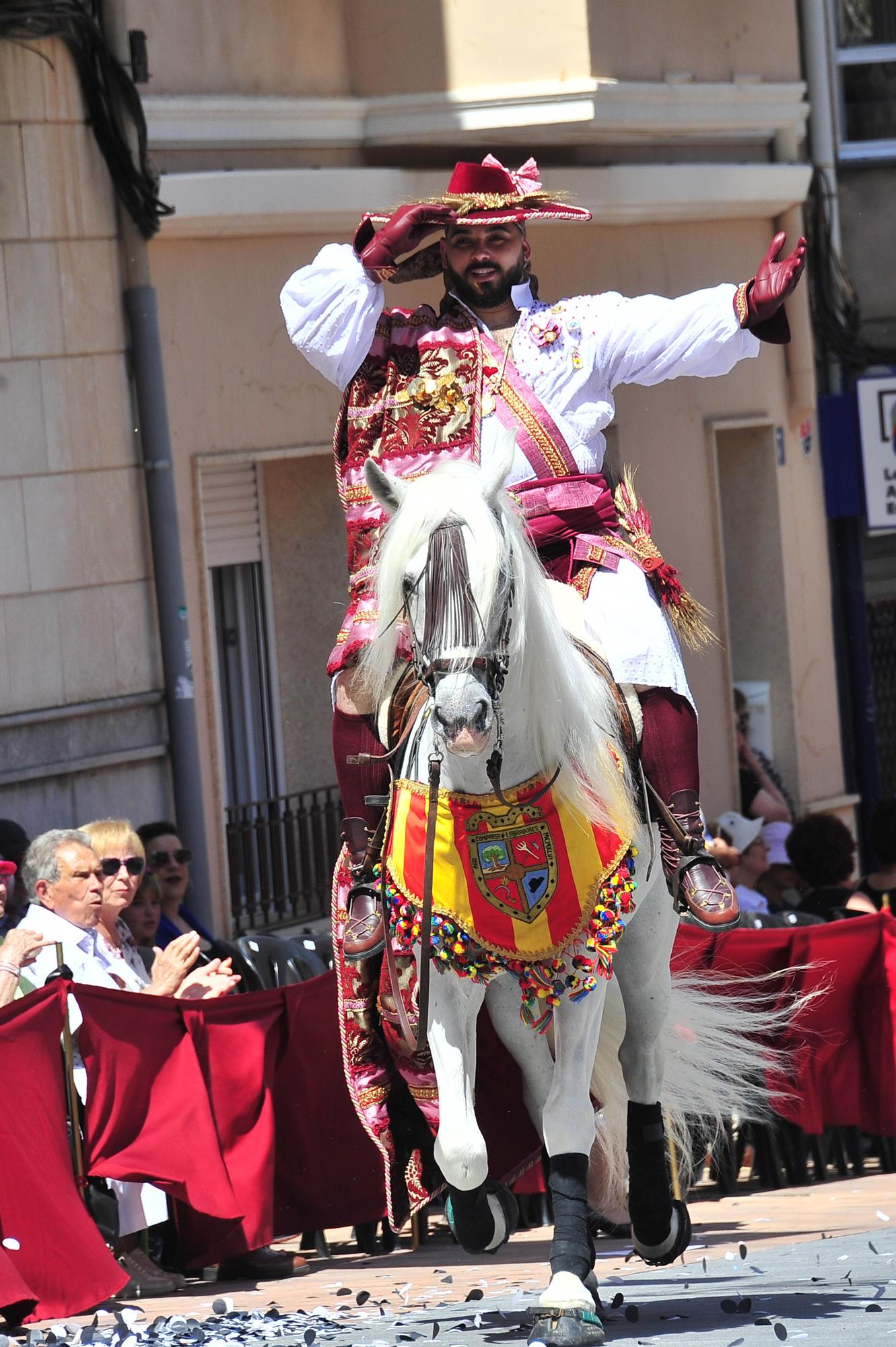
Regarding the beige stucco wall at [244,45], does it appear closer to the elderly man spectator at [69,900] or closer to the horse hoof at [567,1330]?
the elderly man spectator at [69,900]

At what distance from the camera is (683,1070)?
745 cm

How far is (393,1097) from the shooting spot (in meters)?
7.21

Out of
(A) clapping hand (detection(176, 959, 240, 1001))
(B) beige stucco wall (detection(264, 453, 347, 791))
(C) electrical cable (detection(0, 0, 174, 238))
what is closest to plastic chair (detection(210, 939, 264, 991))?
(A) clapping hand (detection(176, 959, 240, 1001))

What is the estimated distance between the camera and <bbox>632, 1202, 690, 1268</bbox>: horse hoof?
6898mm

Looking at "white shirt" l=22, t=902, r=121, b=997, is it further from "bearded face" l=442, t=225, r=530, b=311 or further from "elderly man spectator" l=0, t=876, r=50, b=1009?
"bearded face" l=442, t=225, r=530, b=311

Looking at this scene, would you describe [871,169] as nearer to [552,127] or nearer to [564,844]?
[552,127]

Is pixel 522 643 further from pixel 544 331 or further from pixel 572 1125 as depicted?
pixel 572 1125

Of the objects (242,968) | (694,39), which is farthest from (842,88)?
(242,968)

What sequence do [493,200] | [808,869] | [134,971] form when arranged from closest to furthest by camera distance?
[493,200], [134,971], [808,869]

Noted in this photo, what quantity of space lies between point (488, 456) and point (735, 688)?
9.49m

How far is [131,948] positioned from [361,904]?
2.05 meters

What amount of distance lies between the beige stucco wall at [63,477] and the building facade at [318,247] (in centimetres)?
3

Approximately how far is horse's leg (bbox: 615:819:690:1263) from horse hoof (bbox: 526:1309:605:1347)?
699 millimetres

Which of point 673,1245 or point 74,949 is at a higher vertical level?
point 74,949
